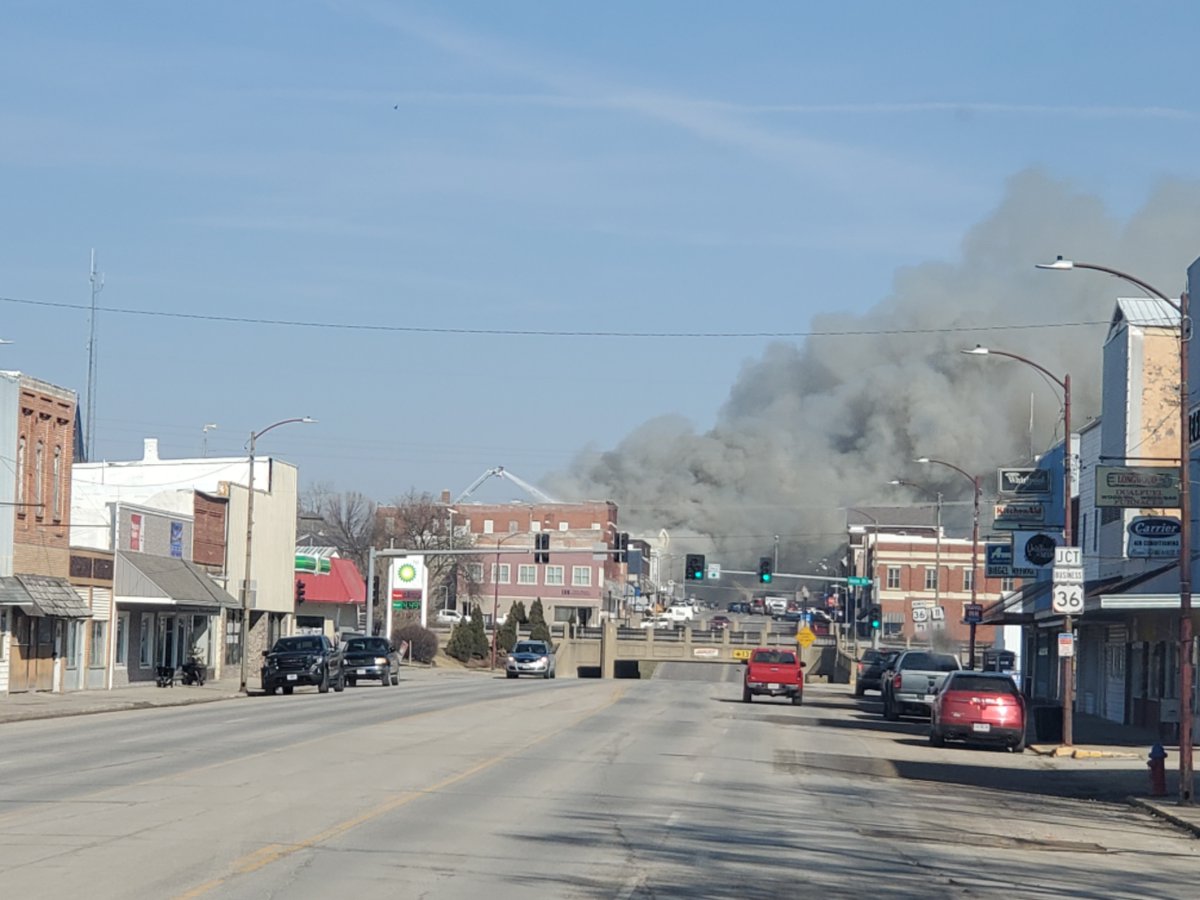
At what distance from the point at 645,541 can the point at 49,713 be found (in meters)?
132

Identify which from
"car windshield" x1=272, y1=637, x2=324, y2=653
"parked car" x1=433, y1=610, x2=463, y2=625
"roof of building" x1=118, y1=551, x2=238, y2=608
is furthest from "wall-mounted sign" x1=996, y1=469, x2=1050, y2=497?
"parked car" x1=433, y1=610, x2=463, y2=625

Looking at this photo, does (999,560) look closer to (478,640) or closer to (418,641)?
(418,641)

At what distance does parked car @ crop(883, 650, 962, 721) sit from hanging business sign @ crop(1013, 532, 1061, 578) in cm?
578

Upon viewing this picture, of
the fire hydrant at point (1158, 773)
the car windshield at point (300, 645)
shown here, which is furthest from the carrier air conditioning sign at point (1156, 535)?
the car windshield at point (300, 645)

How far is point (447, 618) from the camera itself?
114 metres

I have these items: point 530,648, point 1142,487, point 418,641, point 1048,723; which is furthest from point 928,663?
point 418,641

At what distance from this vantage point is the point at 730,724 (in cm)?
3912

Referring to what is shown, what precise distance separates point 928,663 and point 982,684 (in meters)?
11.6

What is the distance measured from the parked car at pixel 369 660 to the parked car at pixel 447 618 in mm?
46702

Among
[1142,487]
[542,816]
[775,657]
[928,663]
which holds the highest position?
[1142,487]

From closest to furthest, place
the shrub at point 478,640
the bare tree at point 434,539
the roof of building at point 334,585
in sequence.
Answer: the roof of building at point 334,585, the shrub at point 478,640, the bare tree at point 434,539

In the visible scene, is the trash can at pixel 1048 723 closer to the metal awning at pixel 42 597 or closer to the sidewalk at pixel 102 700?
the sidewalk at pixel 102 700

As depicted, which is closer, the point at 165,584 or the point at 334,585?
the point at 165,584

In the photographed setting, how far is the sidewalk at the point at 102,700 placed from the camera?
3784 centimetres
